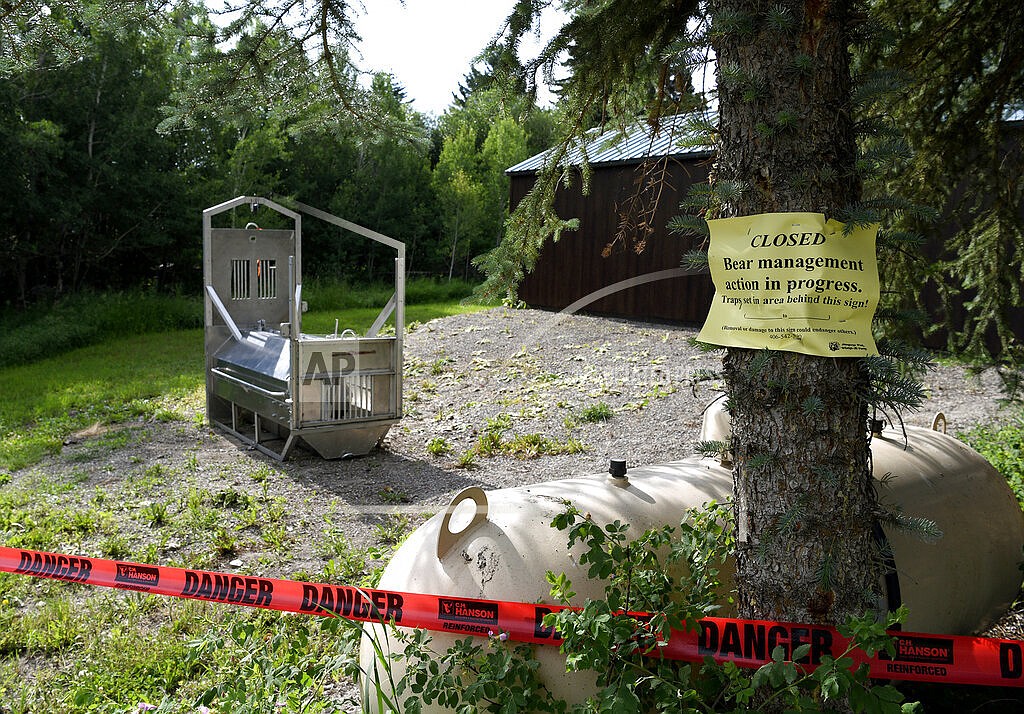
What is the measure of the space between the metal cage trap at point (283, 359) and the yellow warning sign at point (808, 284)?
16.2 ft

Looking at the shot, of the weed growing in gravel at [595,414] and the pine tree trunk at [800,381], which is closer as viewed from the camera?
the pine tree trunk at [800,381]

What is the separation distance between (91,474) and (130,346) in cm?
976

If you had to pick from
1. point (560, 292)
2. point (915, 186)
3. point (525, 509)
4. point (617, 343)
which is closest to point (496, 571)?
point (525, 509)

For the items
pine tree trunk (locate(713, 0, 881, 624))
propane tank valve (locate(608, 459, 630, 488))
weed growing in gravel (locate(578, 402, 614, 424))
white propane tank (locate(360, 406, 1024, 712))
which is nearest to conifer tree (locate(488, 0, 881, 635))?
pine tree trunk (locate(713, 0, 881, 624))

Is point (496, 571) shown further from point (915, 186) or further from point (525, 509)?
point (915, 186)

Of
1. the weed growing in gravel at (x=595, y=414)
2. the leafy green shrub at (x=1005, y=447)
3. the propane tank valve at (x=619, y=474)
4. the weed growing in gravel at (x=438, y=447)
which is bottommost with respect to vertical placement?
the weed growing in gravel at (x=438, y=447)

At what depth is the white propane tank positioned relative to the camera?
7.55 feet

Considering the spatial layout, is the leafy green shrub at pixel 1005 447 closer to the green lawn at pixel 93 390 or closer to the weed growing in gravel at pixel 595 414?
the weed growing in gravel at pixel 595 414

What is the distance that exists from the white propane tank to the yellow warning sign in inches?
22.1

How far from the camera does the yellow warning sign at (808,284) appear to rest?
85.0 inches

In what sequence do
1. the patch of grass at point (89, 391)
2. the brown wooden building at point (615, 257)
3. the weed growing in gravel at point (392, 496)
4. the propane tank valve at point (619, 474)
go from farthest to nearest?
the brown wooden building at point (615, 257) < the patch of grass at point (89, 391) < the weed growing in gravel at point (392, 496) < the propane tank valve at point (619, 474)

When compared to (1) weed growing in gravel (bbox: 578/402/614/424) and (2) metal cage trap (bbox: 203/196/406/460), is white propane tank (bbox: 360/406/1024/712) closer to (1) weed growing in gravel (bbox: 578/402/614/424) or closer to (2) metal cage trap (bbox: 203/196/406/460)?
(2) metal cage trap (bbox: 203/196/406/460)

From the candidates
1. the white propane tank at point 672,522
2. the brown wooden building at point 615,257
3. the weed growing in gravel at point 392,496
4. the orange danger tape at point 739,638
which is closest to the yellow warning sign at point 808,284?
the white propane tank at point 672,522

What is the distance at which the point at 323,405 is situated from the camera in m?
7.13
